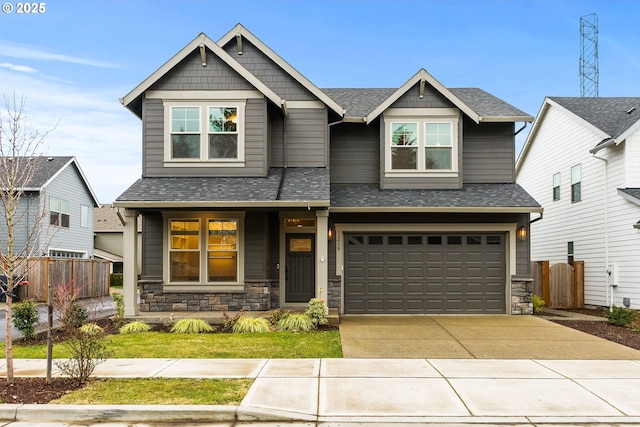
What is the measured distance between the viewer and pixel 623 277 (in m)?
15.7

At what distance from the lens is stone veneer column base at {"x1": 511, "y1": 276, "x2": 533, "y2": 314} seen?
14945 mm

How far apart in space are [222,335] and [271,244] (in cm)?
392

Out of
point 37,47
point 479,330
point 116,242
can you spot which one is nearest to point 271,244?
point 479,330

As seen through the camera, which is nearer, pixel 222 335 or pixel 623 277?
pixel 222 335

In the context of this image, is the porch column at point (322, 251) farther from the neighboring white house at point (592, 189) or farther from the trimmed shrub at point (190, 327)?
the neighboring white house at point (592, 189)

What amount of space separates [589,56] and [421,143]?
15021 mm

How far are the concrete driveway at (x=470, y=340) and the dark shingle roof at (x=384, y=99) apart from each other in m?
5.99

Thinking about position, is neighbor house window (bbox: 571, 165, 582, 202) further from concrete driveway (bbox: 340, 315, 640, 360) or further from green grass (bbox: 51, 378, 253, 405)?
green grass (bbox: 51, 378, 253, 405)

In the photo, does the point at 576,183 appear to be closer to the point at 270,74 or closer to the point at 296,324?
the point at 270,74

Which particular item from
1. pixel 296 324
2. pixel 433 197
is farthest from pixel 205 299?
pixel 433 197

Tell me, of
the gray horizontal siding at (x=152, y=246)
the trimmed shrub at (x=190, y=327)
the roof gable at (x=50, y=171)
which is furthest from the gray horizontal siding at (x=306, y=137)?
the roof gable at (x=50, y=171)

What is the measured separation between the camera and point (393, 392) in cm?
693

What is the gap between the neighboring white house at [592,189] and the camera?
1541cm

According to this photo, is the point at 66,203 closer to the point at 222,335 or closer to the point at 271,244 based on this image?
the point at 271,244
